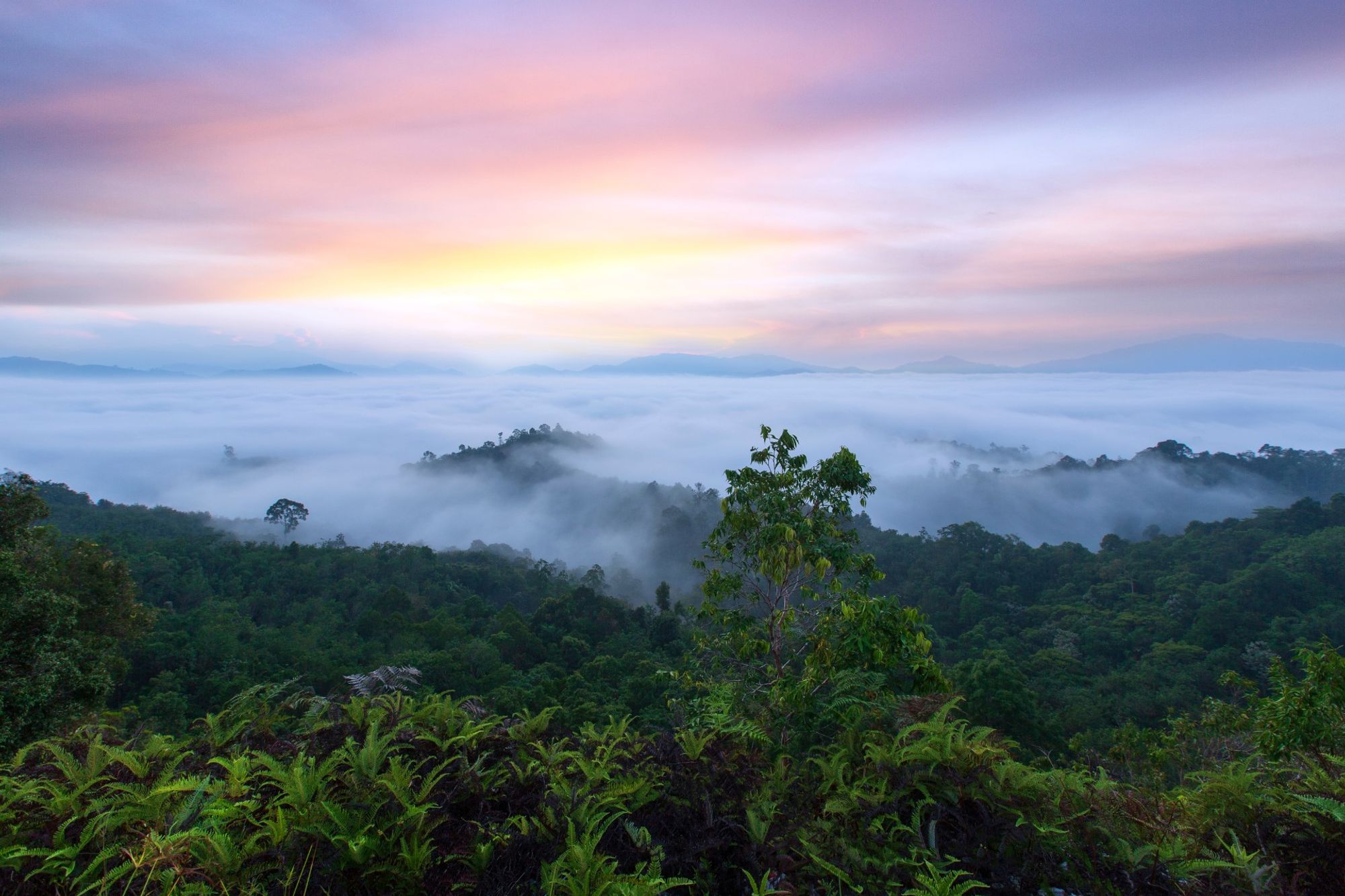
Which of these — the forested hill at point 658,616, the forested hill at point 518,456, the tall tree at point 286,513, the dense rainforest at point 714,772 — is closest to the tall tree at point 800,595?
the dense rainforest at point 714,772

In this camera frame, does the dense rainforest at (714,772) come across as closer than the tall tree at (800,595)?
Yes

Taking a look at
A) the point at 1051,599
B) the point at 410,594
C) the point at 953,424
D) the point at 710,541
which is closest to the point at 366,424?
the point at 410,594

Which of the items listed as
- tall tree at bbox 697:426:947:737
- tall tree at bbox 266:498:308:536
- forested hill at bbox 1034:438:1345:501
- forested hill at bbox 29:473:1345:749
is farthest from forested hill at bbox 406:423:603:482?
tall tree at bbox 697:426:947:737

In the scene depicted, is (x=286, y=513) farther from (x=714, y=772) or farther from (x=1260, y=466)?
(x=1260, y=466)

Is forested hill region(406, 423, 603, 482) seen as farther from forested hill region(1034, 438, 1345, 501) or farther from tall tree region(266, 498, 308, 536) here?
forested hill region(1034, 438, 1345, 501)

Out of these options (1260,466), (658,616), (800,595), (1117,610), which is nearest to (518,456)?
(658,616)

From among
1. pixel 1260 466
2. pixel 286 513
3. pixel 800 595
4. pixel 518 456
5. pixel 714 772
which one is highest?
pixel 714 772

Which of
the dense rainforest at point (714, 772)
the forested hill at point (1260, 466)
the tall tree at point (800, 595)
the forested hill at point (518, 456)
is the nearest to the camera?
the dense rainforest at point (714, 772)

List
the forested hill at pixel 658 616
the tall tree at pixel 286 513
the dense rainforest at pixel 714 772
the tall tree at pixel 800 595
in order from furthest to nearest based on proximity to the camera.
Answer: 1. the tall tree at pixel 286 513
2. the forested hill at pixel 658 616
3. the tall tree at pixel 800 595
4. the dense rainforest at pixel 714 772

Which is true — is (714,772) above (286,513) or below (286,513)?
above

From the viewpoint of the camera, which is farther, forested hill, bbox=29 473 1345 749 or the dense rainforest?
forested hill, bbox=29 473 1345 749

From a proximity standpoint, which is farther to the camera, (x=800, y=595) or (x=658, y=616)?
(x=658, y=616)

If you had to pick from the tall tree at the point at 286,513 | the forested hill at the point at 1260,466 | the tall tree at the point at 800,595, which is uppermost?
the tall tree at the point at 800,595

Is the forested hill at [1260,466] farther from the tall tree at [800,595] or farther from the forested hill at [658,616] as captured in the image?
the tall tree at [800,595]
